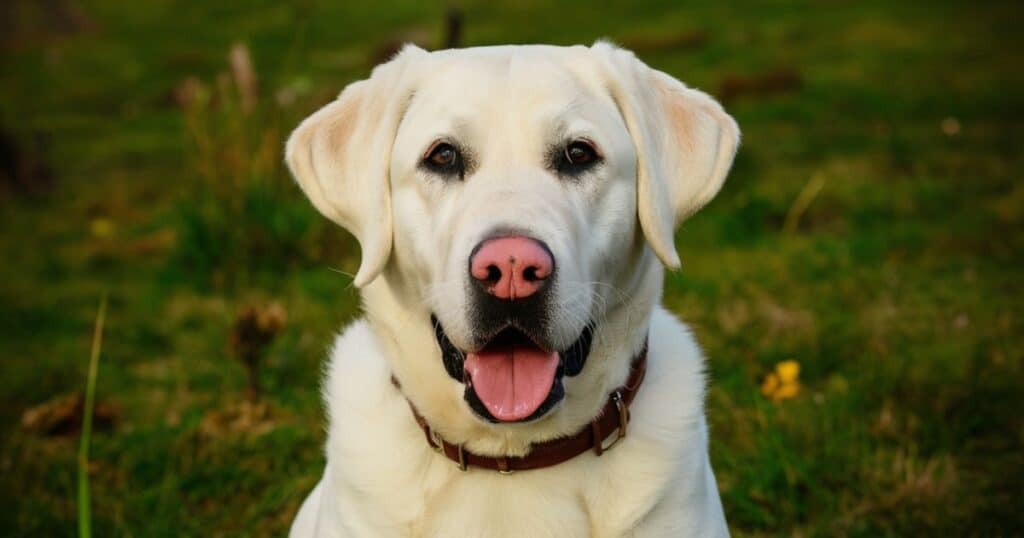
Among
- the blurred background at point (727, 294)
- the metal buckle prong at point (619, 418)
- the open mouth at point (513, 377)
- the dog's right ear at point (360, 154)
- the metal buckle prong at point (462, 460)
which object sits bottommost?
the blurred background at point (727, 294)

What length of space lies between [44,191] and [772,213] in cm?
646

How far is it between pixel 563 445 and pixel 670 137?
33.5 inches

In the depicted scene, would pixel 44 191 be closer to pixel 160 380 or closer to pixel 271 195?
pixel 271 195

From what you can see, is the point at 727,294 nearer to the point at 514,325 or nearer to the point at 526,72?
the point at 526,72

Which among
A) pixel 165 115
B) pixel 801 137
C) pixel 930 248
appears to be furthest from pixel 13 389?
pixel 165 115

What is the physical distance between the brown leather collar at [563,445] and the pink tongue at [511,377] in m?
0.27

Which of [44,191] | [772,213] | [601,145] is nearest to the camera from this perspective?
[601,145]

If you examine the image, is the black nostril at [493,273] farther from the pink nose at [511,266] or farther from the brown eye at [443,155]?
the brown eye at [443,155]

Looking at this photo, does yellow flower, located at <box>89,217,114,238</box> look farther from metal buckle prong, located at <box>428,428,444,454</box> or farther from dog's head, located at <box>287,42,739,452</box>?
metal buckle prong, located at <box>428,428,444,454</box>

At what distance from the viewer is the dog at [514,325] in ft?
8.21

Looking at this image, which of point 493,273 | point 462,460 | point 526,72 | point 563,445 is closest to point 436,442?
point 462,460

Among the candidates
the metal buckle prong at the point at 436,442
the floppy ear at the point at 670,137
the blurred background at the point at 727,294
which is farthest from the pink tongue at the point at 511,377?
the blurred background at the point at 727,294

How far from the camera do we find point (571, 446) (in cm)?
267

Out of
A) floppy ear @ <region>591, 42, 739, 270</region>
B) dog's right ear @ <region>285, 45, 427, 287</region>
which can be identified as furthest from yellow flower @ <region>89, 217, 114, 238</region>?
floppy ear @ <region>591, 42, 739, 270</region>
